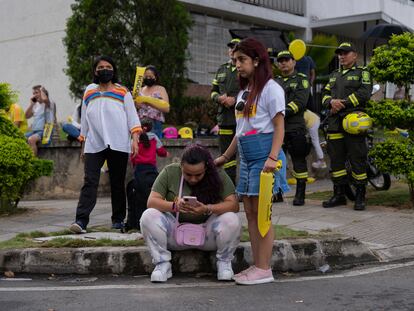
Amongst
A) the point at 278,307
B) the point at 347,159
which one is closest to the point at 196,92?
the point at 347,159

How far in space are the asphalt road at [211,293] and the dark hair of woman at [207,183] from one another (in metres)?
0.67

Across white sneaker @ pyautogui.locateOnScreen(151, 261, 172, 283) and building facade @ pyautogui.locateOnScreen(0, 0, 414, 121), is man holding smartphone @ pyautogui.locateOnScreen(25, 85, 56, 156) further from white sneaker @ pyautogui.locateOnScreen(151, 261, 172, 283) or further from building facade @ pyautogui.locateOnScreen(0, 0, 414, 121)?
white sneaker @ pyautogui.locateOnScreen(151, 261, 172, 283)

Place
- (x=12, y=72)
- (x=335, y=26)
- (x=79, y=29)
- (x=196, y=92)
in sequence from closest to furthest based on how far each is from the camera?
(x=79, y=29)
(x=196, y=92)
(x=12, y=72)
(x=335, y=26)

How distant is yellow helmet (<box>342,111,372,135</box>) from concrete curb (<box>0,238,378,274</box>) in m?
2.52

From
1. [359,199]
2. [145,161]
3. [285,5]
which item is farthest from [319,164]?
[285,5]

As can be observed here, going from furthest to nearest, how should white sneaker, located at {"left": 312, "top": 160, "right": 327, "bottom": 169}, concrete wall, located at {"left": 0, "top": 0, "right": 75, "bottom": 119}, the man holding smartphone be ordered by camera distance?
1. concrete wall, located at {"left": 0, "top": 0, "right": 75, "bottom": 119}
2. white sneaker, located at {"left": 312, "top": 160, "right": 327, "bottom": 169}
3. the man holding smartphone

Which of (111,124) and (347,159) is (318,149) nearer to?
(347,159)

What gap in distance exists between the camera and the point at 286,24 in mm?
17734

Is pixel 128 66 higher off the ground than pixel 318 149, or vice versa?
pixel 128 66

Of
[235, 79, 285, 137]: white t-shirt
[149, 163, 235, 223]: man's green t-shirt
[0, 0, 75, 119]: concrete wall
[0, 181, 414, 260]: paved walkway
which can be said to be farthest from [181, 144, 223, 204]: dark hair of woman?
[0, 0, 75, 119]: concrete wall

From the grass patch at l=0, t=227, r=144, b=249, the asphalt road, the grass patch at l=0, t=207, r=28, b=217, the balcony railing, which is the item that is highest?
the balcony railing

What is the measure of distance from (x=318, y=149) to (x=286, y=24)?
25.0ft

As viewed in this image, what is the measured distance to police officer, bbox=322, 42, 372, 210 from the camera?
7793mm

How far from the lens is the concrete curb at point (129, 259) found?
5.32m
